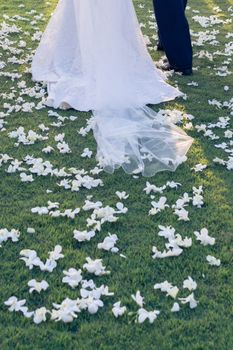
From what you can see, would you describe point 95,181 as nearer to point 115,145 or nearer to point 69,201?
point 69,201

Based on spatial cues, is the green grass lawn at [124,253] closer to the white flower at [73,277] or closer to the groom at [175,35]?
the white flower at [73,277]

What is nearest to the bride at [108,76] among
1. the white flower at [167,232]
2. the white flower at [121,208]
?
the white flower at [121,208]

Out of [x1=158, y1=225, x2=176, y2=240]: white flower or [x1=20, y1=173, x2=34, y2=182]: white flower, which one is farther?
[x1=20, y1=173, x2=34, y2=182]: white flower

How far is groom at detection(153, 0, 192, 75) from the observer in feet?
22.2

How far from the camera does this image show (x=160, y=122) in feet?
17.9

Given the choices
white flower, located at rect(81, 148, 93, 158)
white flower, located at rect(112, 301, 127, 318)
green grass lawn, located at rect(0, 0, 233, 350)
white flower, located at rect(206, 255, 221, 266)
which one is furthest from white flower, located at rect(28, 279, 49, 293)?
white flower, located at rect(81, 148, 93, 158)

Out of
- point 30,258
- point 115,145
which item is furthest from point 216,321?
point 115,145

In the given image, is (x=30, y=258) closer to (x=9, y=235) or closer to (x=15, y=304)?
(x=9, y=235)

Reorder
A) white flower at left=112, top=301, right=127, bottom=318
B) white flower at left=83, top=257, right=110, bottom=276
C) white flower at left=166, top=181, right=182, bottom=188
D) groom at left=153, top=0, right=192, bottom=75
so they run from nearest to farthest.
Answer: white flower at left=112, top=301, right=127, bottom=318
white flower at left=83, top=257, right=110, bottom=276
white flower at left=166, top=181, right=182, bottom=188
groom at left=153, top=0, right=192, bottom=75

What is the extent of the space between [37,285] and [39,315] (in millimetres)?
255

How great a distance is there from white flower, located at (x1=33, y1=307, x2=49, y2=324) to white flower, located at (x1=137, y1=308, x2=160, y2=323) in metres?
0.50

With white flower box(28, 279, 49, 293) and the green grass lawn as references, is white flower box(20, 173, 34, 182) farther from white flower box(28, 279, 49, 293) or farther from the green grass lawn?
white flower box(28, 279, 49, 293)

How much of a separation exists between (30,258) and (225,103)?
3.20m

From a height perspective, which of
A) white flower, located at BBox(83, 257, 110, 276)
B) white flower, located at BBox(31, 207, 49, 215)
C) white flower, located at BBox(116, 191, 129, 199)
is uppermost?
white flower, located at BBox(83, 257, 110, 276)
